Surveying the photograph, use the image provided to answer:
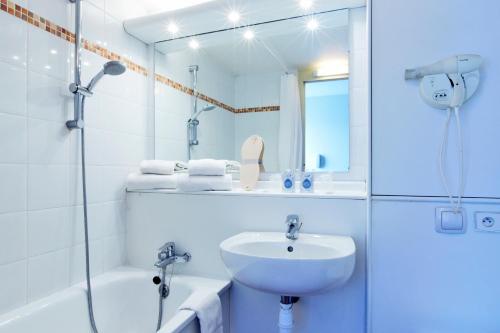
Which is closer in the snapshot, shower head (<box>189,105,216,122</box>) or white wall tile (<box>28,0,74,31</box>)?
white wall tile (<box>28,0,74,31</box>)

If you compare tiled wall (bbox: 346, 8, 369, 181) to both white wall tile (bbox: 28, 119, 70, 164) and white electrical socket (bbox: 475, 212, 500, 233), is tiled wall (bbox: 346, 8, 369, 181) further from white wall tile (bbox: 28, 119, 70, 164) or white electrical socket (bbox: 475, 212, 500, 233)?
white wall tile (bbox: 28, 119, 70, 164)

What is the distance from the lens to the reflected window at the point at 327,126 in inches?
62.7

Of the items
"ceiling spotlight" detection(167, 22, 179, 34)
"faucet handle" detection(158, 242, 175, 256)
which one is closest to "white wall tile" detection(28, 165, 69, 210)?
"faucet handle" detection(158, 242, 175, 256)

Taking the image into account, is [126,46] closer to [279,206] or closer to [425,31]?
[279,206]

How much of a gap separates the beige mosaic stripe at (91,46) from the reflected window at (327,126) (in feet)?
0.75

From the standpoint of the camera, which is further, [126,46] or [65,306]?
[126,46]

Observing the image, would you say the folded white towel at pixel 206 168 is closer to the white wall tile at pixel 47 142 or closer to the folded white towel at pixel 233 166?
the folded white towel at pixel 233 166

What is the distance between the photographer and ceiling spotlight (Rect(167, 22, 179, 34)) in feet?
5.93

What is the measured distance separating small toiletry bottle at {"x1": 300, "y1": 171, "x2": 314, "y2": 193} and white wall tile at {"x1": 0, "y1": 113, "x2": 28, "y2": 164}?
1.26 metres

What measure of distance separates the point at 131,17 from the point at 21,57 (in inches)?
31.9

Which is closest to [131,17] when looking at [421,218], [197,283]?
[197,283]

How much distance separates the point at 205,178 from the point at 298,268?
74 cm

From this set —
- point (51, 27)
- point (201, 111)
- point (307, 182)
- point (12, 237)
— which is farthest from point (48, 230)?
point (307, 182)

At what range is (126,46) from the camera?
181cm
